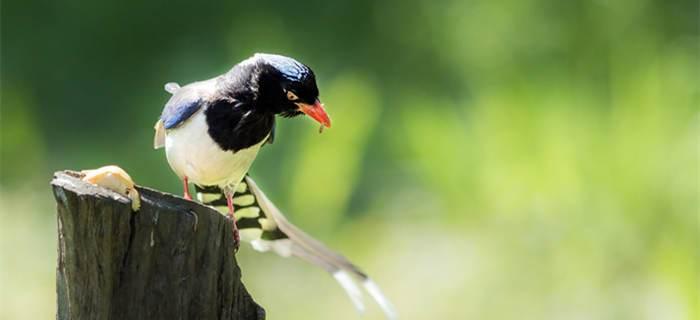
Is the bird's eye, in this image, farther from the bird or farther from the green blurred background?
the green blurred background

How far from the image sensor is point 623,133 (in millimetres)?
3924

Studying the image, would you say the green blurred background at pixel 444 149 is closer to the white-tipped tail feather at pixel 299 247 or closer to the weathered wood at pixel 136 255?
the white-tipped tail feather at pixel 299 247

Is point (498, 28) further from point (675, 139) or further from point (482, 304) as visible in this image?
point (482, 304)

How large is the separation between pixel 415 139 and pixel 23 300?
4.24ft

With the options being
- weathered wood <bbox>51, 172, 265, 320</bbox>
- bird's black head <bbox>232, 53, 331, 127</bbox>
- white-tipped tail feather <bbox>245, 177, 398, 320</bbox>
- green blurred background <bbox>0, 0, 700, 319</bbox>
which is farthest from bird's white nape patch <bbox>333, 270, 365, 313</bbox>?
green blurred background <bbox>0, 0, 700, 319</bbox>

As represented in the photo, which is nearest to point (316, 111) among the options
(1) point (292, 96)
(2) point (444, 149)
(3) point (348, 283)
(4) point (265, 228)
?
(1) point (292, 96)

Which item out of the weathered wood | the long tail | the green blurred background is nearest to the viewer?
the weathered wood

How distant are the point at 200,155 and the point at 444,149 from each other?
1.84 metres

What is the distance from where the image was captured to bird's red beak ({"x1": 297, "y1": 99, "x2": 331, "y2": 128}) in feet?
7.48

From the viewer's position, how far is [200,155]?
2307 mm

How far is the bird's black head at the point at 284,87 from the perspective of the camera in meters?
2.29

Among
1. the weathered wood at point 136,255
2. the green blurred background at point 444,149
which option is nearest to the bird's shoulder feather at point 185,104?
the weathered wood at point 136,255

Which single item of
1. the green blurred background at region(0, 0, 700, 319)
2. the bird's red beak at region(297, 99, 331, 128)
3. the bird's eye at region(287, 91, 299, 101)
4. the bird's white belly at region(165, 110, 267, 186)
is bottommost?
the green blurred background at region(0, 0, 700, 319)

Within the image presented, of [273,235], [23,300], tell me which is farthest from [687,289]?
[23,300]
